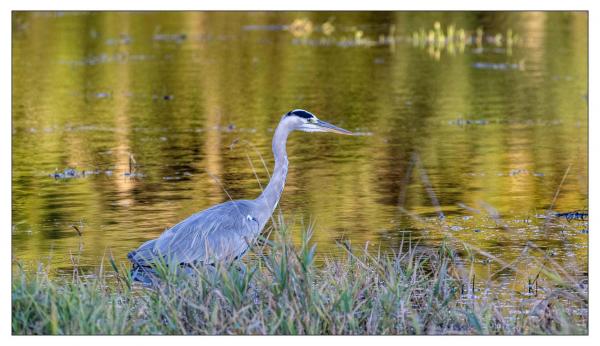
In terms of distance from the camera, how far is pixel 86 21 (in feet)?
105

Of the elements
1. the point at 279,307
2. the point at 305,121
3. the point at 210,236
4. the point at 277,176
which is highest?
the point at 305,121

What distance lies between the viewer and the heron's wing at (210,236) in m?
7.28

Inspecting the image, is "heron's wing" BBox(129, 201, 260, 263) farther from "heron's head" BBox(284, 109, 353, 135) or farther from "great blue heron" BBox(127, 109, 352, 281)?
"heron's head" BBox(284, 109, 353, 135)

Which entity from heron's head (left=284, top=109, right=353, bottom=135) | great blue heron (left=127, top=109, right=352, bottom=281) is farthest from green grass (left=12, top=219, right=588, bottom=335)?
heron's head (left=284, top=109, right=353, bottom=135)

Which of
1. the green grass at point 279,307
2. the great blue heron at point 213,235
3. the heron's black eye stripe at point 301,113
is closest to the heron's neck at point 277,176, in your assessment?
the great blue heron at point 213,235

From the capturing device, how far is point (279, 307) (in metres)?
6.04

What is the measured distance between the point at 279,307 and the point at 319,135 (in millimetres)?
9184

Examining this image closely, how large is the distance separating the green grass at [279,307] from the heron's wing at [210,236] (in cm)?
70

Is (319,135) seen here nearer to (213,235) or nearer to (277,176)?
(277,176)

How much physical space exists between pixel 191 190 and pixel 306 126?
3.43 m

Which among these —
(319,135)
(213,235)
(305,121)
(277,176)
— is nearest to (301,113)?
(305,121)

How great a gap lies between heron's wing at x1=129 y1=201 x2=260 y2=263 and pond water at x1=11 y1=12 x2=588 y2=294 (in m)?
0.41

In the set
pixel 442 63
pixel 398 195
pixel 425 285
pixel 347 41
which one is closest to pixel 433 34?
pixel 347 41

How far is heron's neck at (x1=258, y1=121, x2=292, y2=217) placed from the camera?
7.83 m
